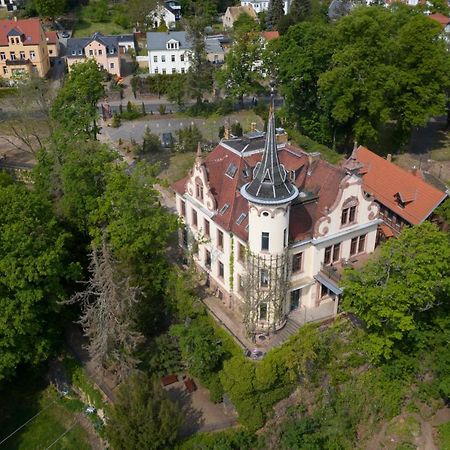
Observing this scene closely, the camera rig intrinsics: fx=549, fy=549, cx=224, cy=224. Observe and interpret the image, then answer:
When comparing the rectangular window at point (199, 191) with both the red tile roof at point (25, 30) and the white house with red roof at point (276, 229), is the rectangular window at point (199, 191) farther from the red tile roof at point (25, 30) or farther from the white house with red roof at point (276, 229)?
the red tile roof at point (25, 30)

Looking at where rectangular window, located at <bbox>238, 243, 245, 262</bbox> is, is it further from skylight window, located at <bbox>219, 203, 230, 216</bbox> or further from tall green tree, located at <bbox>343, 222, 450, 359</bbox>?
tall green tree, located at <bbox>343, 222, 450, 359</bbox>

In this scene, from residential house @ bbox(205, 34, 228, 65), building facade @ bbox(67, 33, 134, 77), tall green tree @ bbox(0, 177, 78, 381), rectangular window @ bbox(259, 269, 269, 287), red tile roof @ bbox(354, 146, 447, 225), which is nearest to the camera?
tall green tree @ bbox(0, 177, 78, 381)

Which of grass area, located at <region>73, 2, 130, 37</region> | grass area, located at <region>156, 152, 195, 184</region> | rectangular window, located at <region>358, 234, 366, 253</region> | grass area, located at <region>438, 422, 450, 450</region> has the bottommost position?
grass area, located at <region>438, 422, 450, 450</region>

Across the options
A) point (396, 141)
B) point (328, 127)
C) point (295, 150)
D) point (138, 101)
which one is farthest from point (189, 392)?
point (138, 101)

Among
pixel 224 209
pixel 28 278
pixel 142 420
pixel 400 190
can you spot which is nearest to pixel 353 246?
pixel 400 190

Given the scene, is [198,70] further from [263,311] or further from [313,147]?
[263,311]

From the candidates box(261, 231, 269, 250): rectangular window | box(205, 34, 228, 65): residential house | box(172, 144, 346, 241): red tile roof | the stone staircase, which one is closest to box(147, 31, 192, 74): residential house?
box(205, 34, 228, 65): residential house
